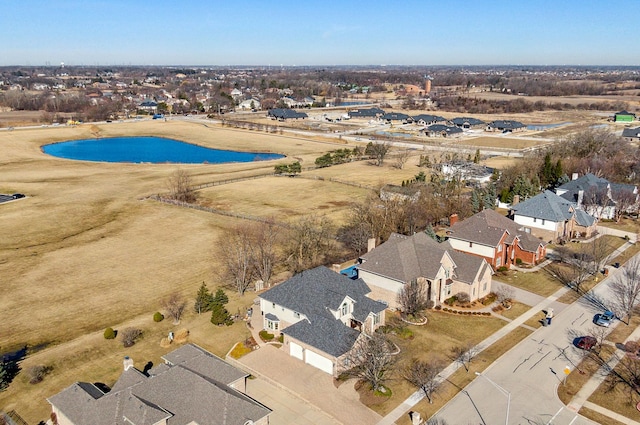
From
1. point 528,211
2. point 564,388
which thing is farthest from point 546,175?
point 564,388

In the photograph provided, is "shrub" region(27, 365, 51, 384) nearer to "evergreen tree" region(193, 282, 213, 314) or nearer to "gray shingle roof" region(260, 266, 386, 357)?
"evergreen tree" region(193, 282, 213, 314)

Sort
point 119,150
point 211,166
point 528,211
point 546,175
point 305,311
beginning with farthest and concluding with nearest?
point 119,150 → point 211,166 → point 546,175 → point 528,211 → point 305,311

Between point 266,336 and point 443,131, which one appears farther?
point 443,131

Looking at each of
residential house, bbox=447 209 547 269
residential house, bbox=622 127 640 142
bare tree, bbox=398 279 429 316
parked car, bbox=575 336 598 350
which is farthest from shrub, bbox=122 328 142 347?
Result: residential house, bbox=622 127 640 142

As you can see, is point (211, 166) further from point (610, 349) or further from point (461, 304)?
point (610, 349)

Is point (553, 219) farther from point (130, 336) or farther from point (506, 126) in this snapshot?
point (506, 126)

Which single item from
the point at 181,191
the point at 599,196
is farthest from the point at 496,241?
the point at 181,191
